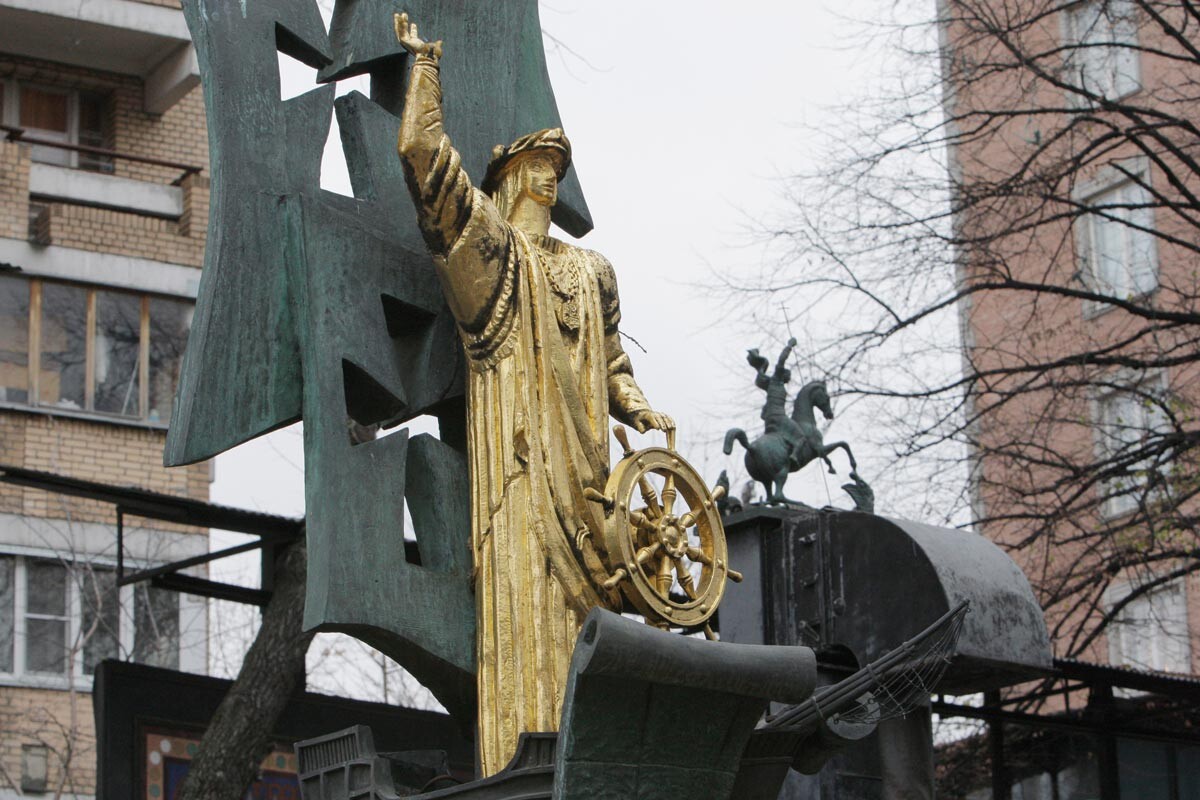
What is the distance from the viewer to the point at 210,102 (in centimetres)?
831

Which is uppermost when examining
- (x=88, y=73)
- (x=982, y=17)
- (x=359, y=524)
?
(x=88, y=73)

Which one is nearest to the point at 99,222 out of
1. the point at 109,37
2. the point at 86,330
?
the point at 86,330

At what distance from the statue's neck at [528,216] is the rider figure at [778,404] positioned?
8.65 feet

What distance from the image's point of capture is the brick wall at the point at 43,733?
2127 centimetres

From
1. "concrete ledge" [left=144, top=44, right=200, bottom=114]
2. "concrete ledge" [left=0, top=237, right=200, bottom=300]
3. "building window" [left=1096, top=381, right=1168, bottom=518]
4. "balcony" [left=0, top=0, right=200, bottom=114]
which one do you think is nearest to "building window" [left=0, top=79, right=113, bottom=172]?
"balcony" [left=0, top=0, right=200, bottom=114]

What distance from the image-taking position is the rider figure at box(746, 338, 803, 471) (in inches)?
444

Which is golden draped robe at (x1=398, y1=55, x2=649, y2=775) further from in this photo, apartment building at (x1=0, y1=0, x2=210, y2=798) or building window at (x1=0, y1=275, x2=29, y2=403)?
building window at (x1=0, y1=275, x2=29, y2=403)

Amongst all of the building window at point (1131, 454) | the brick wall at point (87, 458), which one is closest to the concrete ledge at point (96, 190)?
the brick wall at point (87, 458)

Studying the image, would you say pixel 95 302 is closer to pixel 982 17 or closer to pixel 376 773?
pixel 982 17

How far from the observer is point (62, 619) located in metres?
22.5

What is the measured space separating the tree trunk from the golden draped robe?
12.5 ft

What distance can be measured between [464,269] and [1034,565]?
30.5 ft

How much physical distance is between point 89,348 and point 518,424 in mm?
16320

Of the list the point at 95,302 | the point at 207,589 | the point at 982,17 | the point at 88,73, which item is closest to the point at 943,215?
the point at 982,17
